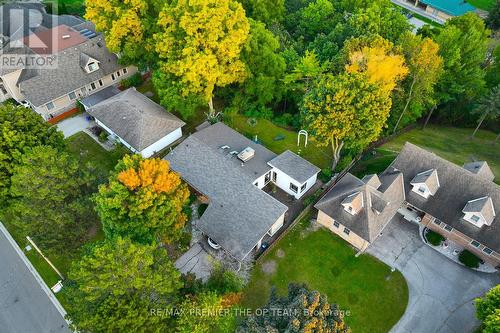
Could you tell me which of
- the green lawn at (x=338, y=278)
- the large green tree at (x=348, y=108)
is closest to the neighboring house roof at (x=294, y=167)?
the large green tree at (x=348, y=108)

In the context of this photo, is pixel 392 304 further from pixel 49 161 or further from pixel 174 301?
pixel 49 161

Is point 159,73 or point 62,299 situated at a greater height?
point 159,73

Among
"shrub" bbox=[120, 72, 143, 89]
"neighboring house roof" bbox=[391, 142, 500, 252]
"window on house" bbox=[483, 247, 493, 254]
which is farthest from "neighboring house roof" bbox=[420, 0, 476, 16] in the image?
"shrub" bbox=[120, 72, 143, 89]

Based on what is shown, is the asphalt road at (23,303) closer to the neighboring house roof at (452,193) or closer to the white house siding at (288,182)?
the white house siding at (288,182)

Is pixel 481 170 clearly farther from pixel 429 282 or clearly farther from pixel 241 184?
pixel 241 184

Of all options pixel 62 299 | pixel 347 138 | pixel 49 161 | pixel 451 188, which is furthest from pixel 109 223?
pixel 451 188

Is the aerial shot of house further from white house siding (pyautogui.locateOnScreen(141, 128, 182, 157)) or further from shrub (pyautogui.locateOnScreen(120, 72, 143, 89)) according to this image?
shrub (pyautogui.locateOnScreen(120, 72, 143, 89))
